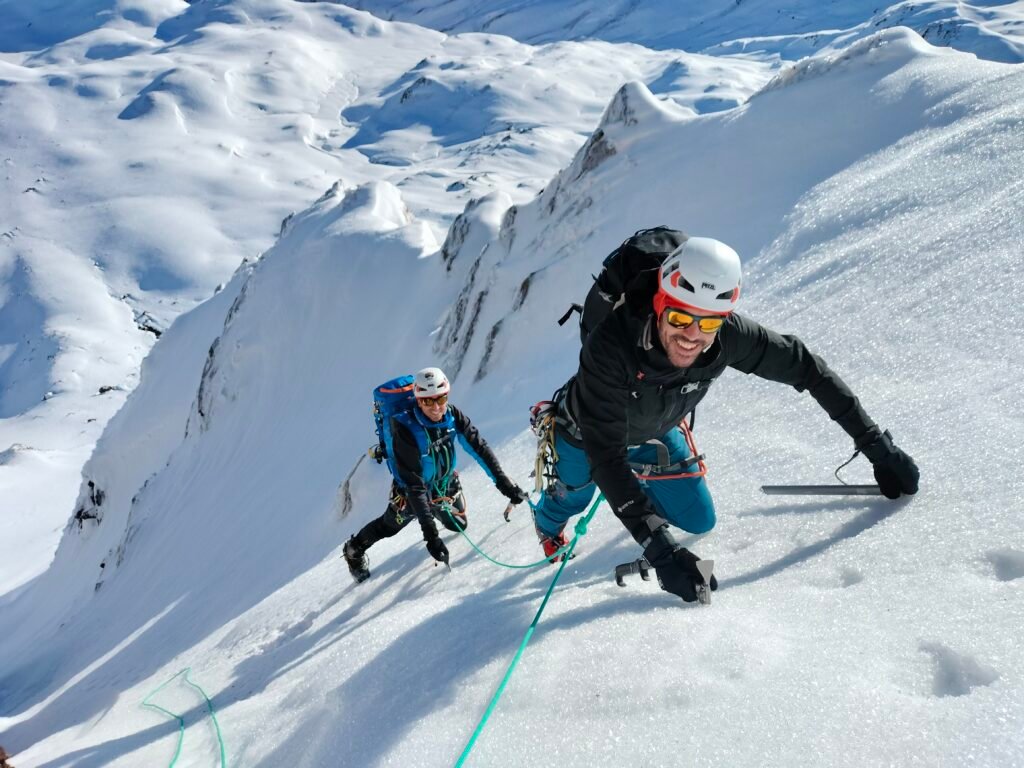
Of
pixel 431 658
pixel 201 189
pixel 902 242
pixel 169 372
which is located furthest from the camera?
pixel 201 189

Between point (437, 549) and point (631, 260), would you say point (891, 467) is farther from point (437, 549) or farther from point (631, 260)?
point (437, 549)

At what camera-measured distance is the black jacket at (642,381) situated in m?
3.89

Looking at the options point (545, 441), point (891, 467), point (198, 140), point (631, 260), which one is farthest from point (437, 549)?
point (198, 140)

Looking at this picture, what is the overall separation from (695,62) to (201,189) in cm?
8840

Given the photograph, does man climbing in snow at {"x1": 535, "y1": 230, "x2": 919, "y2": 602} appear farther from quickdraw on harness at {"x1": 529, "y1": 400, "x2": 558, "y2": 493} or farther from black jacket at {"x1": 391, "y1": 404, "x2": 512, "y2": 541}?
black jacket at {"x1": 391, "y1": 404, "x2": 512, "y2": 541}

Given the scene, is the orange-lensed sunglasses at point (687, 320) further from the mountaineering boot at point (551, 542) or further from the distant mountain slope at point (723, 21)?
the distant mountain slope at point (723, 21)

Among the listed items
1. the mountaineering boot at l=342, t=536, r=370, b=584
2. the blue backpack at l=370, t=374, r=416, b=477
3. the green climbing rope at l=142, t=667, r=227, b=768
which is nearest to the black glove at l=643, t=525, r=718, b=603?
the green climbing rope at l=142, t=667, r=227, b=768

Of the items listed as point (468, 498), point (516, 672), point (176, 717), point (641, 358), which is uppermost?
point (641, 358)

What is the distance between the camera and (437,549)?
6836mm

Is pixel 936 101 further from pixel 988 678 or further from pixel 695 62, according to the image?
pixel 695 62

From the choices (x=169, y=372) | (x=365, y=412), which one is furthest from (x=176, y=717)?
(x=169, y=372)

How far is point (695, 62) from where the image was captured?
439 feet

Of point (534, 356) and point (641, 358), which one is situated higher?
point (641, 358)

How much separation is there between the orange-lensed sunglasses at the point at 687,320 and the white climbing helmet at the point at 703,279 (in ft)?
0.11
